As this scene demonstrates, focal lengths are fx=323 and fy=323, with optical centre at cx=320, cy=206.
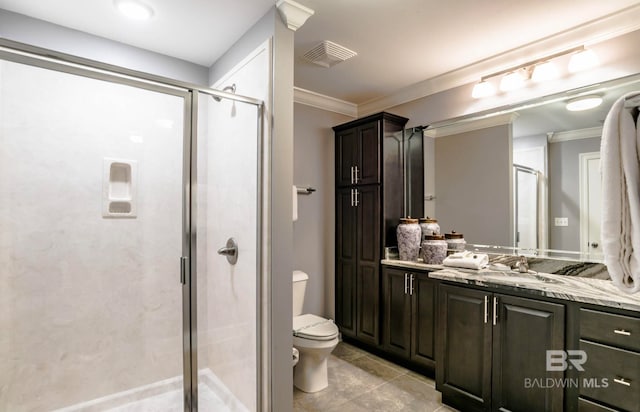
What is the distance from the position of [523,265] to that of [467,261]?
1.17ft

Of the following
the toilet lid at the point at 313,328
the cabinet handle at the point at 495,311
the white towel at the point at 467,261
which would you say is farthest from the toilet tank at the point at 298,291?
the cabinet handle at the point at 495,311

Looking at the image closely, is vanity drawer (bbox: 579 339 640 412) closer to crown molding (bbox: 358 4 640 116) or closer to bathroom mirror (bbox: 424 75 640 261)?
bathroom mirror (bbox: 424 75 640 261)

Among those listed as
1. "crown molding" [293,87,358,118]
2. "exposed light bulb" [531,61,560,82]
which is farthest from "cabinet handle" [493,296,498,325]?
"crown molding" [293,87,358,118]

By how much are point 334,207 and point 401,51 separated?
1.60m

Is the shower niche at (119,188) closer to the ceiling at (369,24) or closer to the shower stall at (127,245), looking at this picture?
the shower stall at (127,245)

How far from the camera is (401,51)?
2342 mm

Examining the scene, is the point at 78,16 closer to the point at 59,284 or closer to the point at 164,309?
the point at 59,284

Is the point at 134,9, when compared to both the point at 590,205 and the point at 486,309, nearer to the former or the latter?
the point at 486,309

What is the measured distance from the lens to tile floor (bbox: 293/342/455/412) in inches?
82.9

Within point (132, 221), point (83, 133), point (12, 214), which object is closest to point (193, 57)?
point (83, 133)

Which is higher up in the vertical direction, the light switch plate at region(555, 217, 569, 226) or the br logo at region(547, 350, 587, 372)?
the light switch plate at region(555, 217, 569, 226)

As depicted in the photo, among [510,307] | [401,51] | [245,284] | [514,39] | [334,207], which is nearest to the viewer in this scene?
[510,307]

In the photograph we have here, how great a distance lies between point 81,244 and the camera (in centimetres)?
206

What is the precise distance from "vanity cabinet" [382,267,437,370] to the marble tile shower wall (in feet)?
5.41
